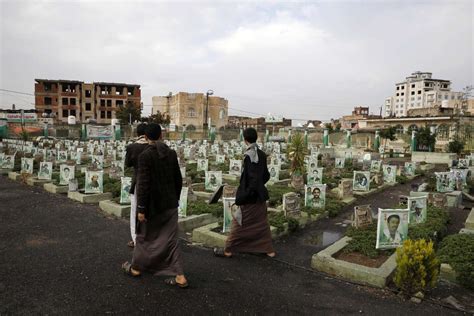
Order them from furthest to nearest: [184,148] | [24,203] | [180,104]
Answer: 1. [180,104]
2. [184,148]
3. [24,203]

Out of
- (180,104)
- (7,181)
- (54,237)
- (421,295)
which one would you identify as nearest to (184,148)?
(7,181)

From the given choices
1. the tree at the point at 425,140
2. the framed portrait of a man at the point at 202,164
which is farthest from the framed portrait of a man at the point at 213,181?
the tree at the point at 425,140

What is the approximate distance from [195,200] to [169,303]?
4556 mm

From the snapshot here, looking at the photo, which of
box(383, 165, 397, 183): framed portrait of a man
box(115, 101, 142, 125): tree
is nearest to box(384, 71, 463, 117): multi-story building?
box(115, 101, 142, 125): tree

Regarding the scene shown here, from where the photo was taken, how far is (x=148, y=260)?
3865mm

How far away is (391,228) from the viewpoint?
4992 millimetres

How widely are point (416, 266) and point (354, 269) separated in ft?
2.45

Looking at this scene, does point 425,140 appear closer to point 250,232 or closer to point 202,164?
point 202,164

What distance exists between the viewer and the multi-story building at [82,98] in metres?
53.1

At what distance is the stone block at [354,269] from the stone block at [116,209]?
3906 mm

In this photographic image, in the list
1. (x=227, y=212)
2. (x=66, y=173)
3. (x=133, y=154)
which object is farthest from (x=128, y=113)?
(x=133, y=154)

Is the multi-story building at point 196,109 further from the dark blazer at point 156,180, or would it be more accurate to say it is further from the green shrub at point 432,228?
the dark blazer at point 156,180

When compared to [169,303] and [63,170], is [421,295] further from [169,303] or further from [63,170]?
[63,170]

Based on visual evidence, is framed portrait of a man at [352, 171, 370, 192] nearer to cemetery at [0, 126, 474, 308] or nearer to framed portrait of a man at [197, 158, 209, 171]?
cemetery at [0, 126, 474, 308]
